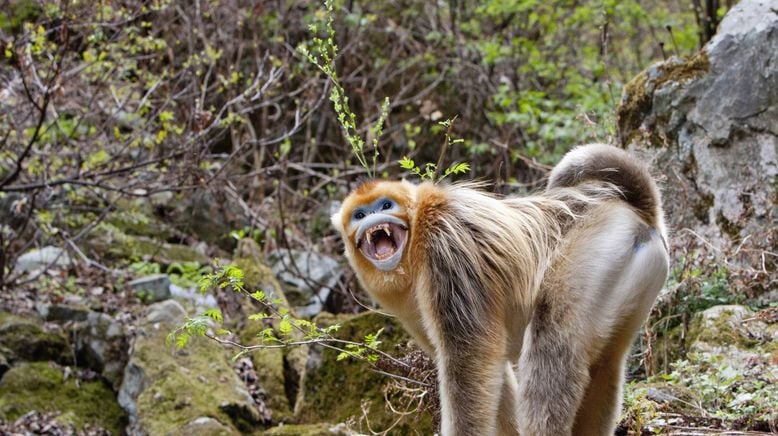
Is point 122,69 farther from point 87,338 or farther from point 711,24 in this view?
point 711,24

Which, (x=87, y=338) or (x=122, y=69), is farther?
(x=122, y=69)

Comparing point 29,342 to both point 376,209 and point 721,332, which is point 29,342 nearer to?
point 376,209

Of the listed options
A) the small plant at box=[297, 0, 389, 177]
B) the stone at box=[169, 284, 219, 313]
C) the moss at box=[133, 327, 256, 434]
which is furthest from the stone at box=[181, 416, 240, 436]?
the small plant at box=[297, 0, 389, 177]

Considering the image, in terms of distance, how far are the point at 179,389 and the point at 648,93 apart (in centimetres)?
482

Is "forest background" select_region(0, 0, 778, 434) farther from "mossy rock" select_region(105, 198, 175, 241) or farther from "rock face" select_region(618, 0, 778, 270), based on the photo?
"rock face" select_region(618, 0, 778, 270)

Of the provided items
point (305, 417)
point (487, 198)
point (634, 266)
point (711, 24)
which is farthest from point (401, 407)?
point (711, 24)

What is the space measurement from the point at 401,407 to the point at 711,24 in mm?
7043

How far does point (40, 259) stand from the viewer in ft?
31.3

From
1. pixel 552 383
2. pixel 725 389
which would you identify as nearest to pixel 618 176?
pixel 552 383

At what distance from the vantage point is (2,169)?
954 centimetres

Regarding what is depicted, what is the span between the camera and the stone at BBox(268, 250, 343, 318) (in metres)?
9.98

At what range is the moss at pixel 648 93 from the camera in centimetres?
691

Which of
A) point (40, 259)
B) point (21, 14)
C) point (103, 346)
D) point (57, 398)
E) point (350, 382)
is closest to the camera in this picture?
point (350, 382)

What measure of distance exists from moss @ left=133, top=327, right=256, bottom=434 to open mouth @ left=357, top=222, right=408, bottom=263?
3.26 meters
